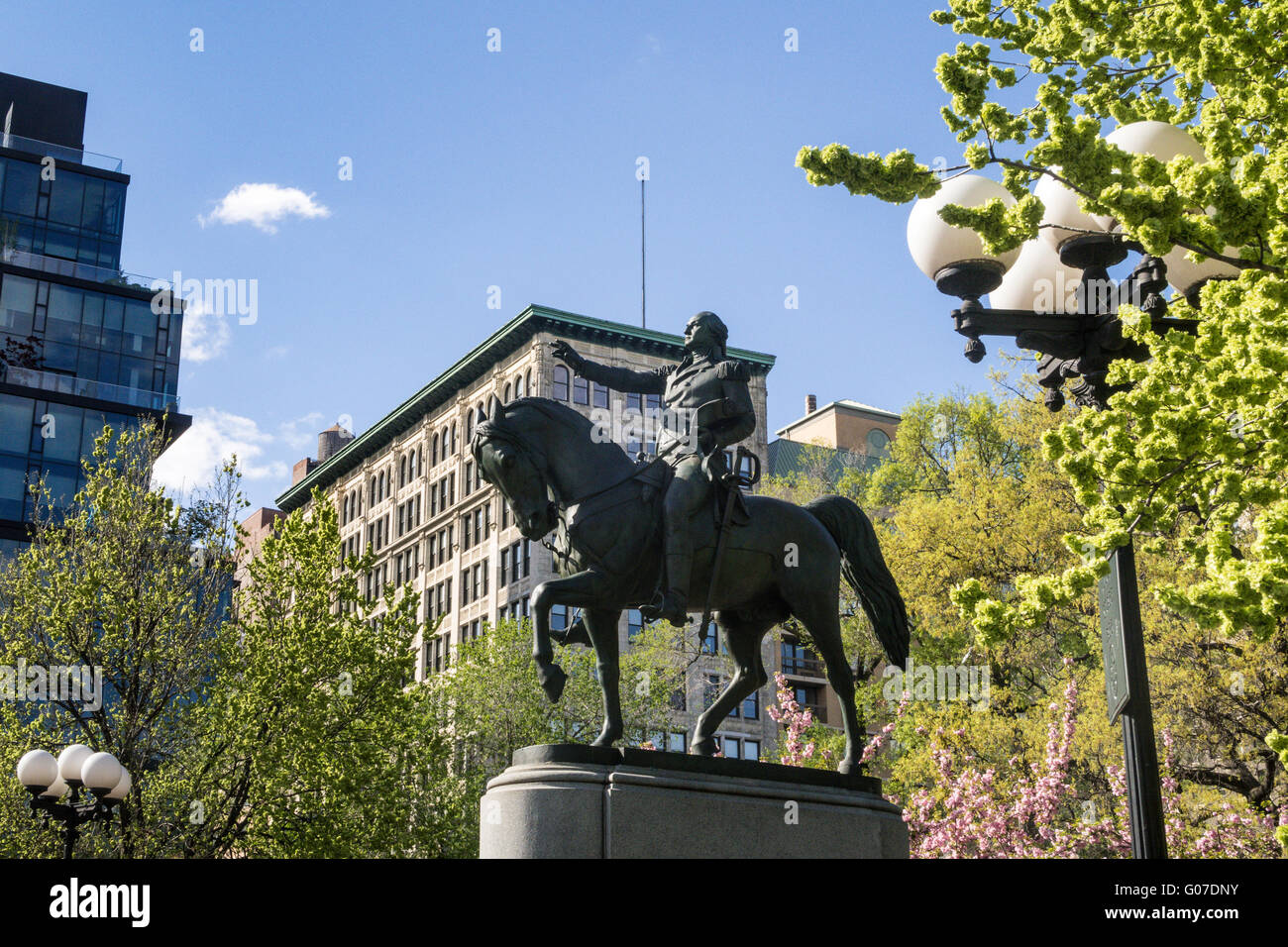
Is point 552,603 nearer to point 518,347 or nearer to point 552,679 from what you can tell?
point 552,679

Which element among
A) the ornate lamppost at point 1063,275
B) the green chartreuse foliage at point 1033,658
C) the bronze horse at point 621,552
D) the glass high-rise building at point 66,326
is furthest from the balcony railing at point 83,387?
the ornate lamppost at point 1063,275

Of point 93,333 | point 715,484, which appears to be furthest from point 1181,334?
point 93,333

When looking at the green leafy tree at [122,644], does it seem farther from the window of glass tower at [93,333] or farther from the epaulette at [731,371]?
the window of glass tower at [93,333]

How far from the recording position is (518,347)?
244 feet

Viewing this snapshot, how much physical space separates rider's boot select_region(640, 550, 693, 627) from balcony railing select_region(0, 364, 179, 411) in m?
59.3

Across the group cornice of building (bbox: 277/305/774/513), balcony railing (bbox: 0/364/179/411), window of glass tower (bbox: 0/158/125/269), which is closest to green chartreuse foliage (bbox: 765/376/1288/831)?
cornice of building (bbox: 277/305/774/513)

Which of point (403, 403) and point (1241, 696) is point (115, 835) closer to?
point (1241, 696)

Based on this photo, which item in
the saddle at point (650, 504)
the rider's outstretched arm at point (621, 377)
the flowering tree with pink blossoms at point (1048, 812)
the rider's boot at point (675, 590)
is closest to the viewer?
the rider's boot at point (675, 590)

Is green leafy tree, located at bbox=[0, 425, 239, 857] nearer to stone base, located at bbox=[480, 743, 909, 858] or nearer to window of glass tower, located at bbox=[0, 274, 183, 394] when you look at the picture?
stone base, located at bbox=[480, 743, 909, 858]

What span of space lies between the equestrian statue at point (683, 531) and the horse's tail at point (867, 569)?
1cm

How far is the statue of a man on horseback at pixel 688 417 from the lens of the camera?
11.5 metres

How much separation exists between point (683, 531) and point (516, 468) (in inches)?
58.0

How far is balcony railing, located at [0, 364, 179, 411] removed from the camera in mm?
63938
